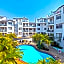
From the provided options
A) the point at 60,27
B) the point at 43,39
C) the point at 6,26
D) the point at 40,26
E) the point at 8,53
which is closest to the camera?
the point at 8,53

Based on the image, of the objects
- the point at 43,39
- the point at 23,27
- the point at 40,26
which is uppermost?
the point at 40,26

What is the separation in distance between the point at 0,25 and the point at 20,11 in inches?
1268

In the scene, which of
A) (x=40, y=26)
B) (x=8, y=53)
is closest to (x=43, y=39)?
(x=8, y=53)

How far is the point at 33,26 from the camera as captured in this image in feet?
193

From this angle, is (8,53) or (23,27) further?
(23,27)

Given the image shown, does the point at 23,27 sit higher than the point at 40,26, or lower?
lower

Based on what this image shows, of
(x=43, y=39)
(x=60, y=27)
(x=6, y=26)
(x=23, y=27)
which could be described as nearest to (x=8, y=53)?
(x=43, y=39)

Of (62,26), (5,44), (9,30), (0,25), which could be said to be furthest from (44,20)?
(5,44)

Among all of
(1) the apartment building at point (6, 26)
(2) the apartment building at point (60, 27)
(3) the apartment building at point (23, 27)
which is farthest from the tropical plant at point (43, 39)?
(3) the apartment building at point (23, 27)

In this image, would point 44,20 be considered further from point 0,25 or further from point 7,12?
point 7,12

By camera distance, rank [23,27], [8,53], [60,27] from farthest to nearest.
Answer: [23,27], [60,27], [8,53]

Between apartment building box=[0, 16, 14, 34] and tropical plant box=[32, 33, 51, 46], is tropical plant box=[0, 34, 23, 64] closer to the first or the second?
tropical plant box=[32, 33, 51, 46]

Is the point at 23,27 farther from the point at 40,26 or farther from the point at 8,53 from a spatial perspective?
the point at 8,53

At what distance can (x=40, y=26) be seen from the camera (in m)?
51.8
